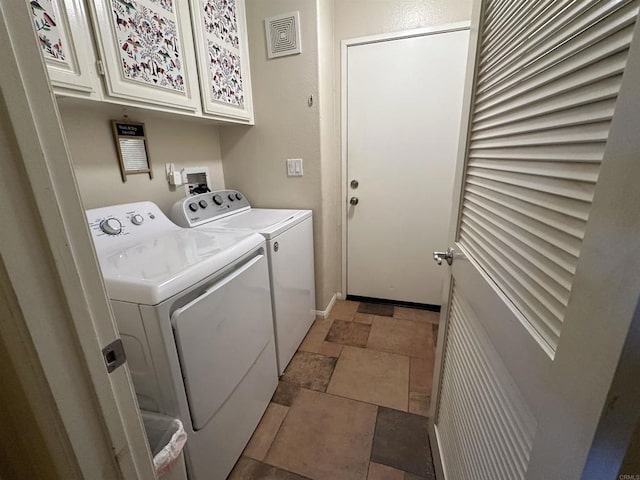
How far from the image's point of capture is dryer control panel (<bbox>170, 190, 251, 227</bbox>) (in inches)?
61.7

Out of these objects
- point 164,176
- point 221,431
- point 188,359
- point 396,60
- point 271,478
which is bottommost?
point 271,478

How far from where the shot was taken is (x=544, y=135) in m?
0.49

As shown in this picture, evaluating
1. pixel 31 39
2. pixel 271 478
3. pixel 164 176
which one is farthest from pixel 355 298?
pixel 31 39

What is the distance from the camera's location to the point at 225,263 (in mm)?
1062

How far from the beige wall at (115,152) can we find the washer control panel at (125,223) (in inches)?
3.6

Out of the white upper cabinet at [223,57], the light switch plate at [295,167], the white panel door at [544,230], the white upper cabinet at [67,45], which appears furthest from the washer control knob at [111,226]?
the white panel door at [544,230]

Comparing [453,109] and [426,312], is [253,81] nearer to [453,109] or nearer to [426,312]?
[453,109]

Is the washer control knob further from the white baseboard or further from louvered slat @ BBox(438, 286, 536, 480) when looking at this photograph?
the white baseboard

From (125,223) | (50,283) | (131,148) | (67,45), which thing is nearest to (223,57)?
(131,148)

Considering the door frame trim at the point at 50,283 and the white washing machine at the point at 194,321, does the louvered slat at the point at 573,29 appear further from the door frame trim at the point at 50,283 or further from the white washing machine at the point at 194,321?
the white washing machine at the point at 194,321

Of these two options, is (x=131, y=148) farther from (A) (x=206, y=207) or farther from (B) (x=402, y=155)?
(B) (x=402, y=155)

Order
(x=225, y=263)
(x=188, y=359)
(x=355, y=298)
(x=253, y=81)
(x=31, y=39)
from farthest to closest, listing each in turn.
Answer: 1. (x=355, y=298)
2. (x=253, y=81)
3. (x=225, y=263)
4. (x=188, y=359)
5. (x=31, y=39)

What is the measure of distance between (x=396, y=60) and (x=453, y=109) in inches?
21.1

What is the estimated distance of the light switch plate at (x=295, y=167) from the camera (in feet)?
6.50
